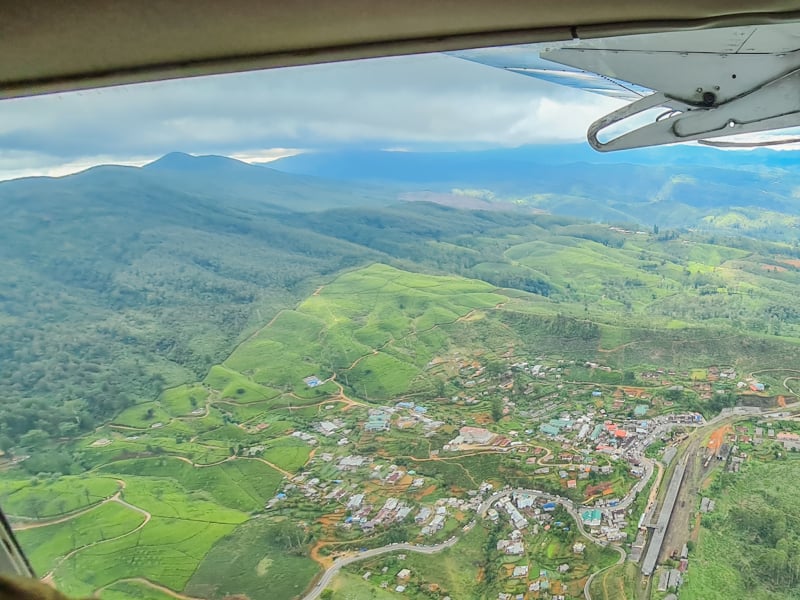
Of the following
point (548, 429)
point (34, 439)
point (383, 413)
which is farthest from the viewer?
point (383, 413)

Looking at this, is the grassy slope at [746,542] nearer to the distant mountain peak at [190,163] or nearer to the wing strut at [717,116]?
the wing strut at [717,116]

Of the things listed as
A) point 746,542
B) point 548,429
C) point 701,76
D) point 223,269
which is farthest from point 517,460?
point 223,269

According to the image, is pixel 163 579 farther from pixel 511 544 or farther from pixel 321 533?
pixel 511 544

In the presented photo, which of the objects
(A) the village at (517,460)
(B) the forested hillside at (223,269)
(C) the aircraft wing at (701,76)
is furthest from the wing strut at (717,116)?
(B) the forested hillside at (223,269)

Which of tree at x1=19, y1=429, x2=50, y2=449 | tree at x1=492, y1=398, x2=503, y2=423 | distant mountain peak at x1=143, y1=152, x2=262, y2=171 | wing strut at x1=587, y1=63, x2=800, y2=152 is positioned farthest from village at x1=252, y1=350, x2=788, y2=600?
distant mountain peak at x1=143, y1=152, x2=262, y2=171

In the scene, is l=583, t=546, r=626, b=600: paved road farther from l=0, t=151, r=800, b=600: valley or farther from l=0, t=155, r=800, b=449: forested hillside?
l=0, t=155, r=800, b=449: forested hillside

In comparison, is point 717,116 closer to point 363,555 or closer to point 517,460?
point 363,555
